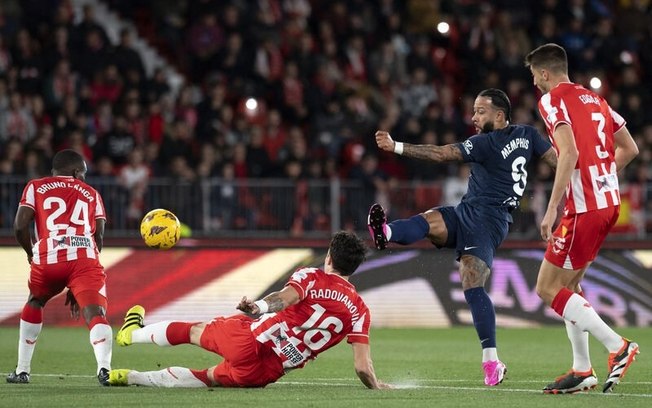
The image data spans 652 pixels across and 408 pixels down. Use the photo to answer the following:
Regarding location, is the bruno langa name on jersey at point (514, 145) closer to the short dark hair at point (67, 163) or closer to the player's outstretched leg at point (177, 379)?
the player's outstretched leg at point (177, 379)

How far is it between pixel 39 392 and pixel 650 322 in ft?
34.6

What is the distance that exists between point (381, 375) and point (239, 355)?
90.2 inches

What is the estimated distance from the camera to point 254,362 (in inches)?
379

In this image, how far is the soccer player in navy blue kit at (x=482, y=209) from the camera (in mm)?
10648

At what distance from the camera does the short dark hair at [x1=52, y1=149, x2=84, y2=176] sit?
10.8 metres

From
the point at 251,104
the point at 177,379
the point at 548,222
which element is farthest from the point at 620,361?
the point at 251,104

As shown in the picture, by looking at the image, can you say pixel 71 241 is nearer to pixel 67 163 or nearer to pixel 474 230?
pixel 67 163

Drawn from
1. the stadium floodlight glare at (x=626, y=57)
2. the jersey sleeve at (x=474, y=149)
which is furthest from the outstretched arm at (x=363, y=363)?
the stadium floodlight glare at (x=626, y=57)

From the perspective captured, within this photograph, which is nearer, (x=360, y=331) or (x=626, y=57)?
(x=360, y=331)

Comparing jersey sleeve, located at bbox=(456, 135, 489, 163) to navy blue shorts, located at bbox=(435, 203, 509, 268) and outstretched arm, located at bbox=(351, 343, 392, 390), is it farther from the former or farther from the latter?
outstretched arm, located at bbox=(351, 343, 392, 390)

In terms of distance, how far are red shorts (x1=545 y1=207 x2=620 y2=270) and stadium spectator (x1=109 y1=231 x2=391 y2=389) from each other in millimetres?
1434

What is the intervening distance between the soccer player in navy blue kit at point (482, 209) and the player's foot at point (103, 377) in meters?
2.39

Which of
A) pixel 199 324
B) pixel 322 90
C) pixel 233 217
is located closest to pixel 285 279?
pixel 233 217

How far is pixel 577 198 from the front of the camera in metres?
9.55
